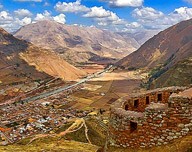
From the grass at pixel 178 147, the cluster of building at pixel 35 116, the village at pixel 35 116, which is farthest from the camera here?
the cluster of building at pixel 35 116

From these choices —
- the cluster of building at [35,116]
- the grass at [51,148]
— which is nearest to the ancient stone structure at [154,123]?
the grass at [51,148]

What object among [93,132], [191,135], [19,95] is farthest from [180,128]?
[19,95]

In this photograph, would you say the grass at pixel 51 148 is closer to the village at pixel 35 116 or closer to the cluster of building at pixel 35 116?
the village at pixel 35 116

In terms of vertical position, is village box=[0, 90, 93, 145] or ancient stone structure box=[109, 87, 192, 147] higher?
ancient stone structure box=[109, 87, 192, 147]

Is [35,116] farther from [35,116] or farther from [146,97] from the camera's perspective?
[146,97]

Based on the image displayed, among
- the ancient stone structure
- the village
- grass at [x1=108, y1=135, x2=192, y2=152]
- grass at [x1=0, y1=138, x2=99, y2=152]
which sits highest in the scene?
the ancient stone structure

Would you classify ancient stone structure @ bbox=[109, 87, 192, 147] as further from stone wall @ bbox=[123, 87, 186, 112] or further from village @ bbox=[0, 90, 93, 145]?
village @ bbox=[0, 90, 93, 145]

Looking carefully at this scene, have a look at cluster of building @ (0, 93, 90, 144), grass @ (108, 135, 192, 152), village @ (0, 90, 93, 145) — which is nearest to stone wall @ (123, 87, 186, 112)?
grass @ (108, 135, 192, 152)

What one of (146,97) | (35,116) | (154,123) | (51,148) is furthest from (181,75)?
(154,123)

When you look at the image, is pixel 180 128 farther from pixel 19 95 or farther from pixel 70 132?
pixel 19 95
